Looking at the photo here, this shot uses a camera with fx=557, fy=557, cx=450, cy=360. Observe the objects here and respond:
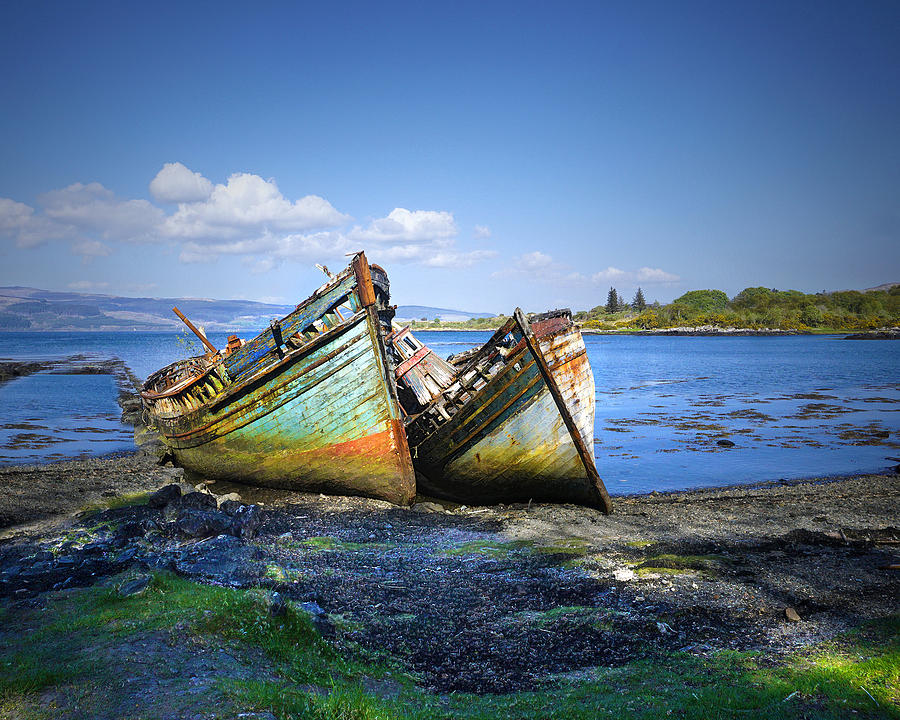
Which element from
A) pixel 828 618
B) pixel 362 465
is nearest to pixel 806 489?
pixel 828 618

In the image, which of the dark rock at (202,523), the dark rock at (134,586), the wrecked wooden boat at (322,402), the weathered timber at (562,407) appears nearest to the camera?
the dark rock at (134,586)

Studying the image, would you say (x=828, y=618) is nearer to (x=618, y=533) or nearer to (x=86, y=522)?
(x=618, y=533)

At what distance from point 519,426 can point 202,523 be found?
20.6ft

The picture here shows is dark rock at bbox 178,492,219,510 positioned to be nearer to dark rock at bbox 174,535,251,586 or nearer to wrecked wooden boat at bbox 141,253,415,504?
dark rock at bbox 174,535,251,586

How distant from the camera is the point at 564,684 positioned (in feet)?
17.6

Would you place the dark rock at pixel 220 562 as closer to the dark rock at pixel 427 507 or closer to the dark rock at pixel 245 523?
the dark rock at pixel 245 523

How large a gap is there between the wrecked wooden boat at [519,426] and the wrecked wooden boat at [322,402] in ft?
3.41

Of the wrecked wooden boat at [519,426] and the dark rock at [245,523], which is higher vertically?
the wrecked wooden boat at [519,426]

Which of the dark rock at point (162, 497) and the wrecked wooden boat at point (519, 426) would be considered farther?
the wrecked wooden boat at point (519, 426)

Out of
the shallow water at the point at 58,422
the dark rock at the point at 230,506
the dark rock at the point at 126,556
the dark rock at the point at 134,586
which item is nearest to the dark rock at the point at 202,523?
the dark rock at the point at 126,556

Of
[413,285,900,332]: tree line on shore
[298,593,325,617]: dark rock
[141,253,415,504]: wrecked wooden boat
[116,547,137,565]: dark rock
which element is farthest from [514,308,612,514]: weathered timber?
[413,285,900,332]: tree line on shore

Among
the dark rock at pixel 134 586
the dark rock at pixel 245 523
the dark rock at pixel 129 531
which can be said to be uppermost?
the dark rock at pixel 134 586

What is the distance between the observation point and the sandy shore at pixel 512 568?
625cm

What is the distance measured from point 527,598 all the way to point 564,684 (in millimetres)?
2088
